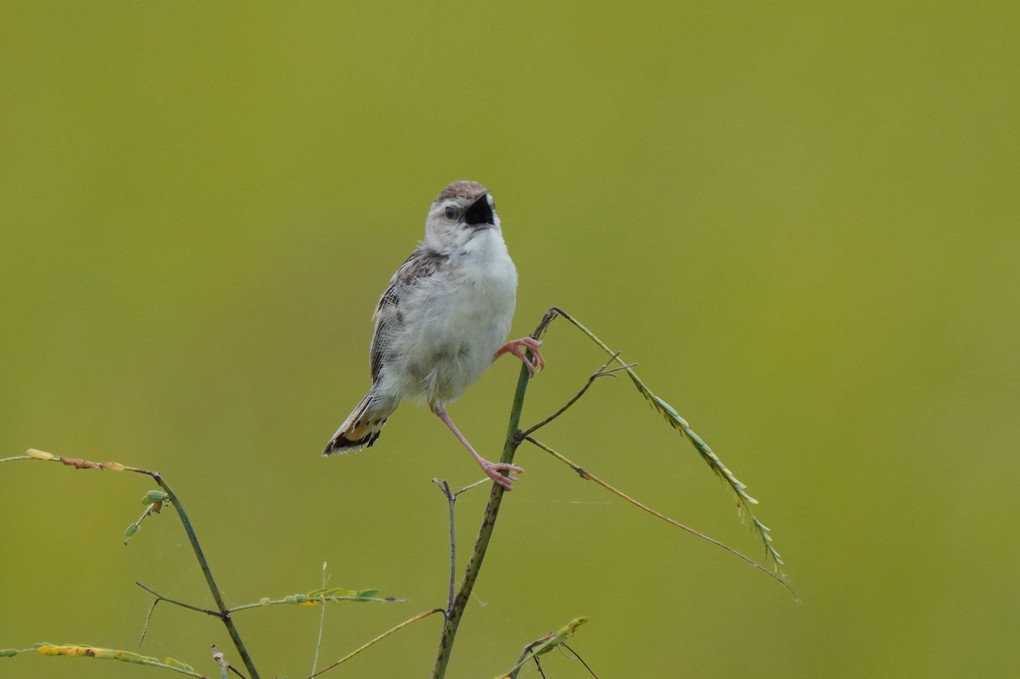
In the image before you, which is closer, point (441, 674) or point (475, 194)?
point (441, 674)

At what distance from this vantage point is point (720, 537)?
14.5ft

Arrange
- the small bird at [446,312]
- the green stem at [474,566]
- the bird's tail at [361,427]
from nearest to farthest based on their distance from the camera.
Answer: the green stem at [474,566] < the small bird at [446,312] < the bird's tail at [361,427]

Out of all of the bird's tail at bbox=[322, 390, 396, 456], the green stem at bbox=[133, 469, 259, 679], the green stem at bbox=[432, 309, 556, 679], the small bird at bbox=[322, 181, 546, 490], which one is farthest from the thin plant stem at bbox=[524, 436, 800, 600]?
the bird's tail at bbox=[322, 390, 396, 456]

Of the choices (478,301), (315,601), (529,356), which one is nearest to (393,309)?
(478,301)

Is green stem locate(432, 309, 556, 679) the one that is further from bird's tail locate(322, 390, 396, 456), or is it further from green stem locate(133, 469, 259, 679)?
bird's tail locate(322, 390, 396, 456)

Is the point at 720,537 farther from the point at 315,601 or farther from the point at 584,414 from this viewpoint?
the point at 315,601

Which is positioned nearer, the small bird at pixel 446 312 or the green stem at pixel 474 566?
the green stem at pixel 474 566

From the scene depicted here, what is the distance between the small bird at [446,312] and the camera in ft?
8.42

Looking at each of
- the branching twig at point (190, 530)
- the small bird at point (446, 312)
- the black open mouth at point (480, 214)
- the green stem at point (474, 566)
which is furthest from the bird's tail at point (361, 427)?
the branching twig at point (190, 530)

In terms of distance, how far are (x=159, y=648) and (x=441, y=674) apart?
10.6ft

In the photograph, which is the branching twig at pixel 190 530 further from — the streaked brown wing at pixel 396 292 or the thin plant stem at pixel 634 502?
the streaked brown wing at pixel 396 292

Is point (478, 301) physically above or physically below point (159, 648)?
above

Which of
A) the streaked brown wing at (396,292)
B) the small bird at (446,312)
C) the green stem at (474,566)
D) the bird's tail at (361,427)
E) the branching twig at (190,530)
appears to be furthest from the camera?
the bird's tail at (361,427)

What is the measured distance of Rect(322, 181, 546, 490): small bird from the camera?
2566 mm
